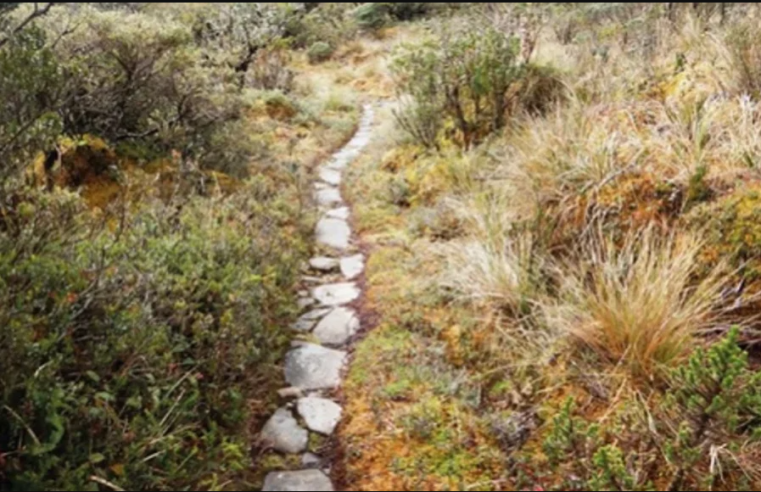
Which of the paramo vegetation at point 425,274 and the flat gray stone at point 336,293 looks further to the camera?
the flat gray stone at point 336,293

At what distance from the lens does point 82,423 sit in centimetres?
206

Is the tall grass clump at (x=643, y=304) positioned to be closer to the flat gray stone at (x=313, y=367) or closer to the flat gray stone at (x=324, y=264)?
the flat gray stone at (x=313, y=367)

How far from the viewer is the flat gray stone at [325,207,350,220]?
5.53m

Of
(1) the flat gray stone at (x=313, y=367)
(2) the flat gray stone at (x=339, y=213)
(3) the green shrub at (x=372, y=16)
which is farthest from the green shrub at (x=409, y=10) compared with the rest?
(1) the flat gray stone at (x=313, y=367)

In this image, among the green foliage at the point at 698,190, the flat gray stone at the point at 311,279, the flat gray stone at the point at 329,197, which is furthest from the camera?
the flat gray stone at the point at 329,197

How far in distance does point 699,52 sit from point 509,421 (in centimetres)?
391

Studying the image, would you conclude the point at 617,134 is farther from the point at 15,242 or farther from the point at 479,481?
the point at 15,242

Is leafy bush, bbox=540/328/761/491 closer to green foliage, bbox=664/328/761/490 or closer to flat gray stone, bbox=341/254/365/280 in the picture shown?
green foliage, bbox=664/328/761/490

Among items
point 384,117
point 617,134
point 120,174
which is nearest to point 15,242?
point 120,174

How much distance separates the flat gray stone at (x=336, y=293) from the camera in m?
4.02

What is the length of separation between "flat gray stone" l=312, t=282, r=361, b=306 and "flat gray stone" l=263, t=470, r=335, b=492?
1.59m

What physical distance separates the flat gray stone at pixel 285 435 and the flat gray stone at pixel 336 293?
1.23 m

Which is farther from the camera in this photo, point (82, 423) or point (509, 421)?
point (509, 421)

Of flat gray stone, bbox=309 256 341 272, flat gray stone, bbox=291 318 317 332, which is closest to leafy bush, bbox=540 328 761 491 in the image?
flat gray stone, bbox=291 318 317 332
